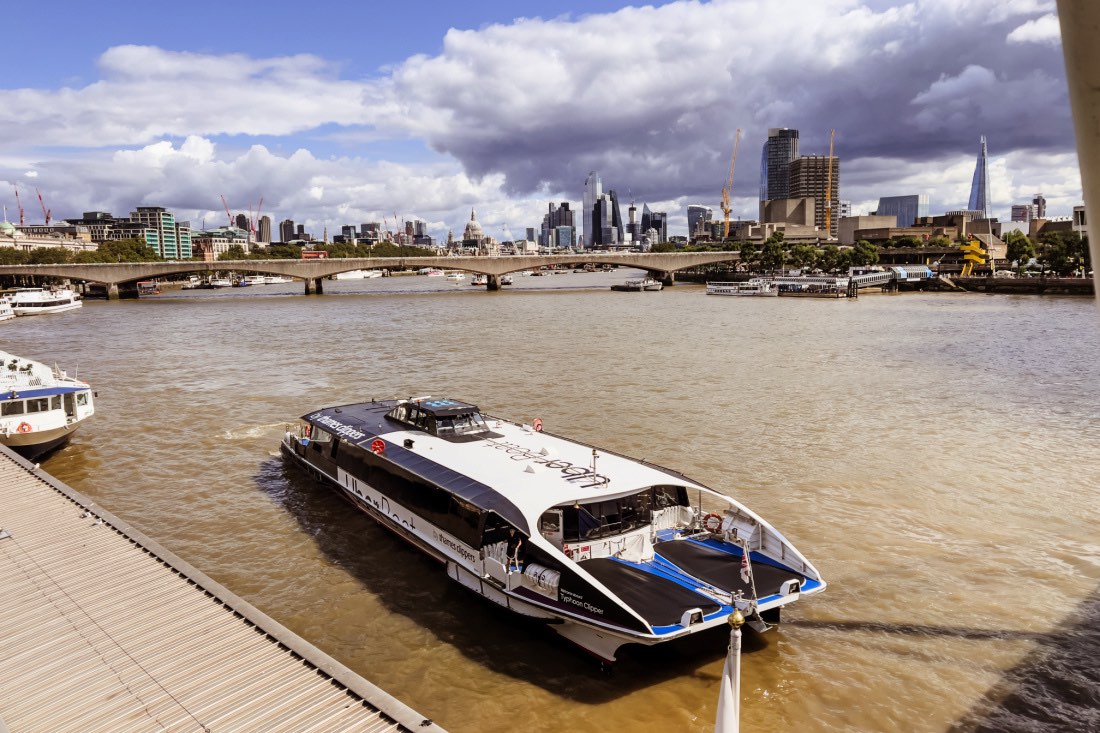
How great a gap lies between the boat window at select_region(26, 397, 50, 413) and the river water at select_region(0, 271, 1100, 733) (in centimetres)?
171

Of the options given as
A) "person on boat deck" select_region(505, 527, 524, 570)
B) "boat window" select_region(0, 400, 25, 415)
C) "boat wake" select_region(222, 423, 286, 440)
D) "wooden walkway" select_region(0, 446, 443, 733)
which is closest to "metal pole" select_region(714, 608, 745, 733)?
"wooden walkway" select_region(0, 446, 443, 733)

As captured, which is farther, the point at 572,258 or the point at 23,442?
the point at 572,258

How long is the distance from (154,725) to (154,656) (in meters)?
1.41

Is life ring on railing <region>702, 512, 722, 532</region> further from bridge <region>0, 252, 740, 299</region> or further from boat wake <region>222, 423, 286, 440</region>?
bridge <region>0, 252, 740, 299</region>

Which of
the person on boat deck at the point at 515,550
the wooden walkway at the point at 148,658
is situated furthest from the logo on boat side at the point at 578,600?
the wooden walkway at the point at 148,658

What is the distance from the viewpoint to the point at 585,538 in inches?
488

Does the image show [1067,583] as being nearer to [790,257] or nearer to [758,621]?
[758,621]

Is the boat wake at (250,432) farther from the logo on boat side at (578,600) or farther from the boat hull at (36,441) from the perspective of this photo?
the logo on boat side at (578,600)

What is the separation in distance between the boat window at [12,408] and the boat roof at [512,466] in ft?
36.2

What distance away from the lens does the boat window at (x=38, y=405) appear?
22750mm

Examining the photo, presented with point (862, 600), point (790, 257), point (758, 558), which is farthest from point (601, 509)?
point (790, 257)

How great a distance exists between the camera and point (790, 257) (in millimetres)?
148125

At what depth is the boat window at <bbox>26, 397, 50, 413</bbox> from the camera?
22.8 m

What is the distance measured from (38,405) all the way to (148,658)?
1833 cm
